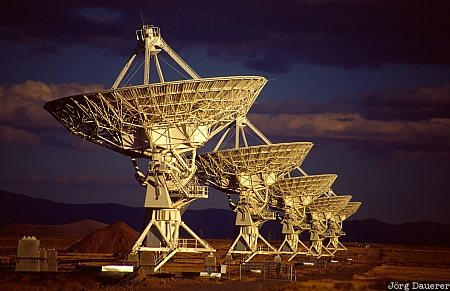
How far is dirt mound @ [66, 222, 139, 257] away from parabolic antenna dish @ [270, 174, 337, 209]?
39737mm

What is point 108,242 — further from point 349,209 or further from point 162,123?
point 162,123

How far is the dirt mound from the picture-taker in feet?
441

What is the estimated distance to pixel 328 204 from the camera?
115062 mm

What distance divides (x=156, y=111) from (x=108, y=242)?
3592 inches

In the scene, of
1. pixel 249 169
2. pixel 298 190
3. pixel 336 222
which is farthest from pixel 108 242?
pixel 249 169

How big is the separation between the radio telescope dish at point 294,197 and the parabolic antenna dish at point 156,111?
3444cm

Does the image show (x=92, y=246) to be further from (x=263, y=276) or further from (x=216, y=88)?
(x=216, y=88)

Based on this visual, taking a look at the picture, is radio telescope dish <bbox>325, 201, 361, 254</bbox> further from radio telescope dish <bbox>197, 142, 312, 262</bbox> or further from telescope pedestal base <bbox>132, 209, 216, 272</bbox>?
telescope pedestal base <bbox>132, 209, 216, 272</bbox>

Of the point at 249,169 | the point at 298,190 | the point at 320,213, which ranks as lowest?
the point at 249,169

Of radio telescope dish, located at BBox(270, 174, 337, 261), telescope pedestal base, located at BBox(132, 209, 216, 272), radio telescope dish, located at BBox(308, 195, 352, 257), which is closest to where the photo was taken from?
telescope pedestal base, located at BBox(132, 209, 216, 272)

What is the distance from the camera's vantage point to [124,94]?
173 feet

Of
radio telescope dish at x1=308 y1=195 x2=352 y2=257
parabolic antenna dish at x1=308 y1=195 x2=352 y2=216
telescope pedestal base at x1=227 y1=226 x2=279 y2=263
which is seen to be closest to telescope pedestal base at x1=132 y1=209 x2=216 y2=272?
telescope pedestal base at x1=227 y1=226 x2=279 y2=263

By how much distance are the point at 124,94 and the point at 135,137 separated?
13.8 ft

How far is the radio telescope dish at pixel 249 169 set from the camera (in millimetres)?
74000
